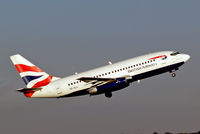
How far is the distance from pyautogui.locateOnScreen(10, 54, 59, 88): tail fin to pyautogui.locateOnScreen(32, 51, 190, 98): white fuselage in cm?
242

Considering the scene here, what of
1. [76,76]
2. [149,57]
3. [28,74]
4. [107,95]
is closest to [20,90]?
[28,74]

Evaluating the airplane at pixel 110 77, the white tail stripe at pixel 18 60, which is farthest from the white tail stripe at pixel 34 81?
the white tail stripe at pixel 18 60

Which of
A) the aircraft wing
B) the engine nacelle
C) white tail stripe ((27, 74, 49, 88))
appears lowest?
the engine nacelle

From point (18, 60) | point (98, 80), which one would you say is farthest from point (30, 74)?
point (98, 80)

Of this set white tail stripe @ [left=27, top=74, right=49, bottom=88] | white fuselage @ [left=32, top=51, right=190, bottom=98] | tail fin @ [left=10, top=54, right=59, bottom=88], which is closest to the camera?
white fuselage @ [left=32, top=51, right=190, bottom=98]

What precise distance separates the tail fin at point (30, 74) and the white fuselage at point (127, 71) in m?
2.42

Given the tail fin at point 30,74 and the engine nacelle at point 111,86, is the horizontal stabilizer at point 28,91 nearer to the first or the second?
the tail fin at point 30,74

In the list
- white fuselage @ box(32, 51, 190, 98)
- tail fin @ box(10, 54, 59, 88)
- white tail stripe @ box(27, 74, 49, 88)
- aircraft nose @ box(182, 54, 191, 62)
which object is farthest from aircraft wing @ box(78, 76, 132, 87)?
aircraft nose @ box(182, 54, 191, 62)

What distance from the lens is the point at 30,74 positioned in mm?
79000

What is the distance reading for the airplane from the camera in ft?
237

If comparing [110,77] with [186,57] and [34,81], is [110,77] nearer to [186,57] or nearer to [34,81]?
[186,57]

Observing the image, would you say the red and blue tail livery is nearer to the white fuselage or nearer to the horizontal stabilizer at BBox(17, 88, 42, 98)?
the horizontal stabilizer at BBox(17, 88, 42, 98)

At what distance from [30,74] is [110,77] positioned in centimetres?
1724

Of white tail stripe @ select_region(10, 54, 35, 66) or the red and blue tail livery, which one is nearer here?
the red and blue tail livery
